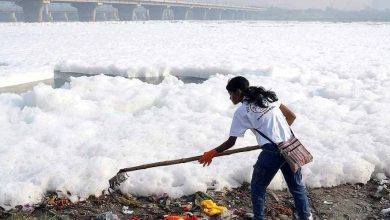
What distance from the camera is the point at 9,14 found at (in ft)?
296

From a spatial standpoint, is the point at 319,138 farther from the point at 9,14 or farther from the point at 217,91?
the point at 9,14

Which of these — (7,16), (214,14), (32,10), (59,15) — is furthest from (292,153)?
(214,14)

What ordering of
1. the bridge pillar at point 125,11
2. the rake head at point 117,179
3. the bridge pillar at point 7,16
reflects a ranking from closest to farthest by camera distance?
1. the rake head at point 117,179
2. the bridge pillar at point 7,16
3. the bridge pillar at point 125,11

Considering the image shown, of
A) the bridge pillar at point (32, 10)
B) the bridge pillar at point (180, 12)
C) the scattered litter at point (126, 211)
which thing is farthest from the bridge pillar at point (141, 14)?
the scattered litter at point (126, 211)

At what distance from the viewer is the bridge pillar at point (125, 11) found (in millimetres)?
98213

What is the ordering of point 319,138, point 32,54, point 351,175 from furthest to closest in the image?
point 32,54 → point 319,138 → point 351,175

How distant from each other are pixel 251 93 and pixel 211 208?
6.41ft

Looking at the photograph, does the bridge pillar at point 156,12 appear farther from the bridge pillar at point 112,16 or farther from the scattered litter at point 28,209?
the scattered litter at point 28,209

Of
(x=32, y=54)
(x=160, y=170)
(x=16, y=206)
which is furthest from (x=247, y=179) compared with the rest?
(x=32, y=54)

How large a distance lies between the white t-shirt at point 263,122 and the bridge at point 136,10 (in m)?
75.4

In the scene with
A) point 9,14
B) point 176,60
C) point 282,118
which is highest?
point 282,118

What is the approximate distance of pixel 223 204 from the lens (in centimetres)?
574

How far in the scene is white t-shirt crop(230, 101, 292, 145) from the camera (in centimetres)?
422

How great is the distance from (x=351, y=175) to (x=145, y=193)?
3.16 m
